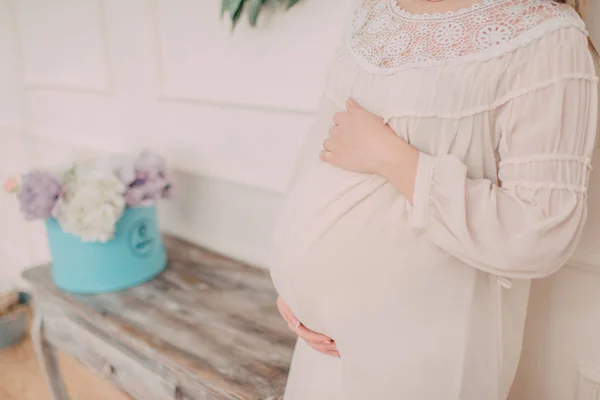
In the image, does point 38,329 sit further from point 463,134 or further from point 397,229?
point 463,134

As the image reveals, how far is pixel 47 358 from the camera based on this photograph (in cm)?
164

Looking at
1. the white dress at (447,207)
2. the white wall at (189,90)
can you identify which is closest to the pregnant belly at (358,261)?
the white dress at (447,207)

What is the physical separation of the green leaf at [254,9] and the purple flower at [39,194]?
679mm

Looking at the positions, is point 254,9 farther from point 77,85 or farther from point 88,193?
point 77,85

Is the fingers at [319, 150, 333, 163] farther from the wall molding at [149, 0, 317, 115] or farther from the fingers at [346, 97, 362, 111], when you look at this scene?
the wall molding at [149, 0, 317, 115]

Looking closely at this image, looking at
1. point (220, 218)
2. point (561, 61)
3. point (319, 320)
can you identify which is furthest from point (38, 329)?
point (561, 61)

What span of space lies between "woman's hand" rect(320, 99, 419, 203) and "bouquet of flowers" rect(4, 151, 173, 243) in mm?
731

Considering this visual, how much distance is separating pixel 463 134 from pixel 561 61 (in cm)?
15

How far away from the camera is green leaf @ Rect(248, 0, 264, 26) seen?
1317mm

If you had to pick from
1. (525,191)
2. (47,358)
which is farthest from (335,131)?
(47,358)

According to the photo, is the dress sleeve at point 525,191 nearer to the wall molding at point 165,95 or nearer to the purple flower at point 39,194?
the wall molding at point 165,95

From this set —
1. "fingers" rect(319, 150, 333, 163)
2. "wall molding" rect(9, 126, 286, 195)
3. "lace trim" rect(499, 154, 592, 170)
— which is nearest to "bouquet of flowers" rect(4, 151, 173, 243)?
"wall molding" rect(9, 126, 286, 195)

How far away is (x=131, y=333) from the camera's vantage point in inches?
48.4

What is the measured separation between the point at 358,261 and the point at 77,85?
1.74 meters
